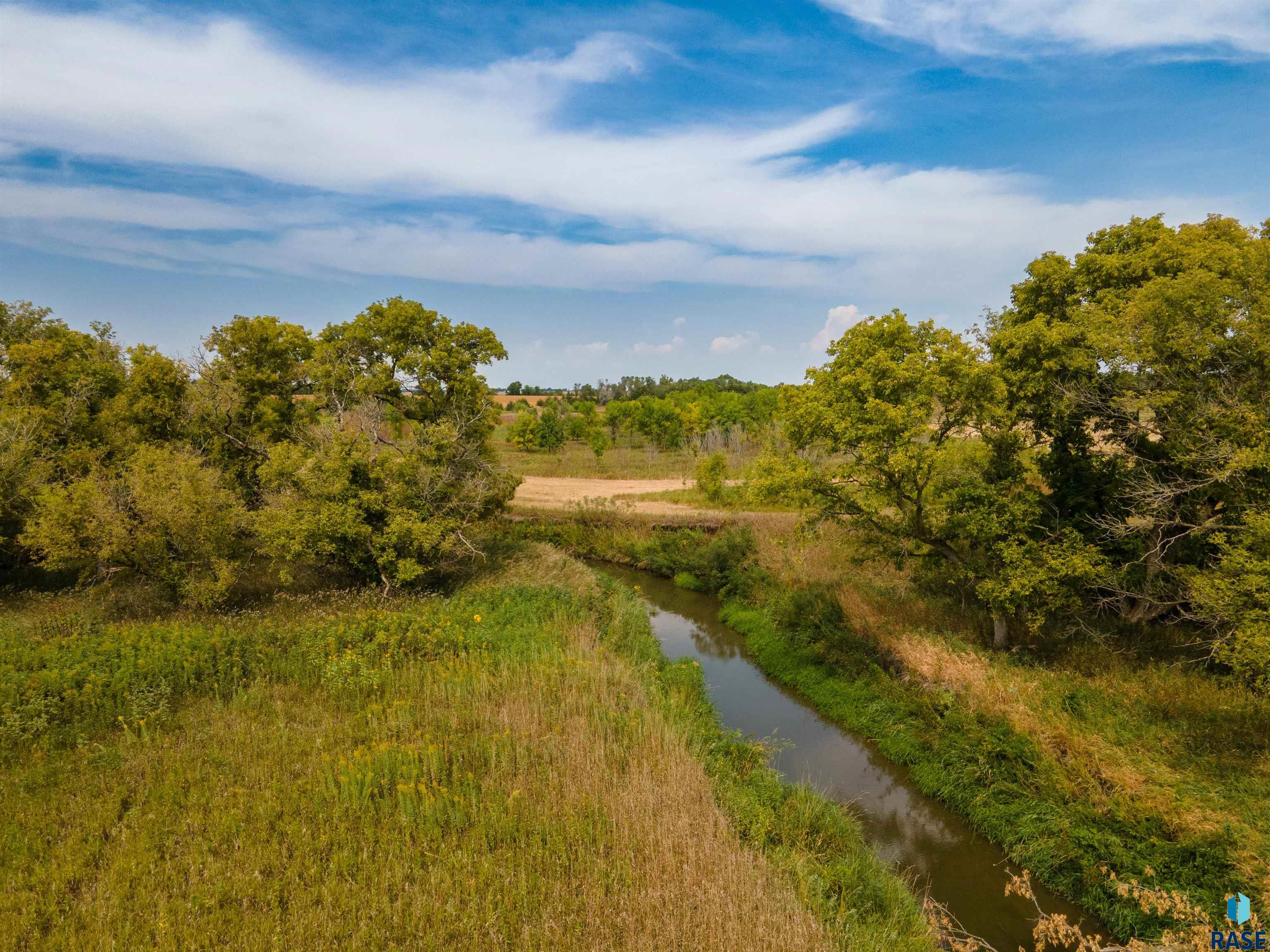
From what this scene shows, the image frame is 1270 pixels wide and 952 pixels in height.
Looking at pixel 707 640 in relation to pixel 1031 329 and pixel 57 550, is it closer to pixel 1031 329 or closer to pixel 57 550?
pixel 1031 329

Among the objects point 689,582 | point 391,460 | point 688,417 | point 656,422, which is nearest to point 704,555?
point 689,582

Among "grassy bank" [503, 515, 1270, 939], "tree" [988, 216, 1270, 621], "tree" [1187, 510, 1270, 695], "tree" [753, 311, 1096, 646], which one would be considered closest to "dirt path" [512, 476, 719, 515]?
"grassy bank" [503, 515, 1270, 939]

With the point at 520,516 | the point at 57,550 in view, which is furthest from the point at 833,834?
the point at 520,516

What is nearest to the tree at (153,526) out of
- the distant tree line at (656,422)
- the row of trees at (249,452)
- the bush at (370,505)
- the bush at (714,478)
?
the row of trees at (249,452)

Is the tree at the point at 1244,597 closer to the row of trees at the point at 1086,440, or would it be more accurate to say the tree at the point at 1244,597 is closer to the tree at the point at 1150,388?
the row of trees at the point at 1086,440

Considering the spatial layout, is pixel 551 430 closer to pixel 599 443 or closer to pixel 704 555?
pixel 599 443

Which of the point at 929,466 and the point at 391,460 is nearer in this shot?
the point at 929,466

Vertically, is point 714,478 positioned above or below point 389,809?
above
